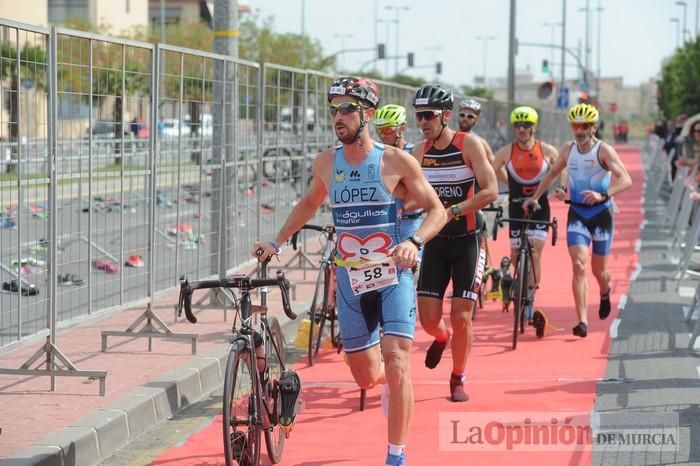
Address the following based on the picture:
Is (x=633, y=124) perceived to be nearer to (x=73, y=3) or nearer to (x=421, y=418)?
(x=73, y=3)

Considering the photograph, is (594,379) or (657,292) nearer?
(594,379)

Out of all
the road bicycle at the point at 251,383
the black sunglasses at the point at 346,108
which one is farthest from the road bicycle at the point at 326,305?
the black sunglasses at the point at 346,108

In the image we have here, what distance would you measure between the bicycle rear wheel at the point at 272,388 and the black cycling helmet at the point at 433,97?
2.21 meters

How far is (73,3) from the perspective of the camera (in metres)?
78.2

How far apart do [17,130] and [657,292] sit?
980cm

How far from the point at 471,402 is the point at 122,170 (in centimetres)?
326

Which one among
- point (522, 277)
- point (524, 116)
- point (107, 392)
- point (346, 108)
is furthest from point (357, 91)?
point (524, 116)

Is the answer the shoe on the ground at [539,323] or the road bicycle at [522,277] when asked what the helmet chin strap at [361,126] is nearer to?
the road bicycle at [522,277]

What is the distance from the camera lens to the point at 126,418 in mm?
8336

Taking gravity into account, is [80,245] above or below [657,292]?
above

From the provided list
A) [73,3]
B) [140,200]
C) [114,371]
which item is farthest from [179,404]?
[73,3]

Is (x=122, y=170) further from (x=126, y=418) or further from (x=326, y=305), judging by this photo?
(x=126, y=418)

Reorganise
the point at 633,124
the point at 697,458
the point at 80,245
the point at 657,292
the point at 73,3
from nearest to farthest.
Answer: the point at 697,458 → the point at 80,245 → the point at 657,292 → the point at 73,3 → the point at 633,124

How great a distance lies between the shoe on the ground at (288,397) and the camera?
7414 millimetres
